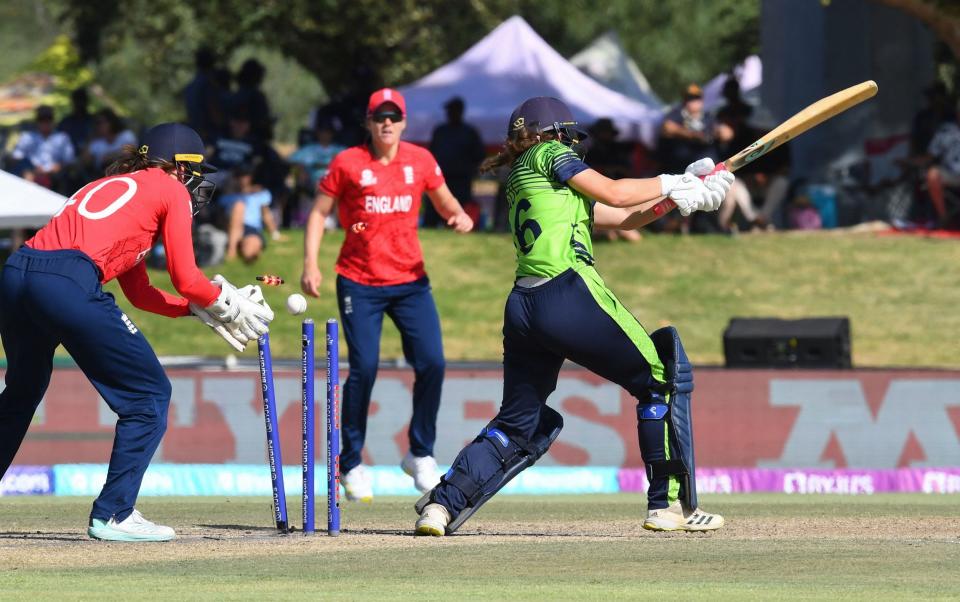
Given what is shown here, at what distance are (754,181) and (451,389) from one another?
8.92m

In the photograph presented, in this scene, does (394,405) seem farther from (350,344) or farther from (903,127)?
(903,127)

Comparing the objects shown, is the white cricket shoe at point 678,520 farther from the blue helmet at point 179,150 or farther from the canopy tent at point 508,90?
the canopy tent at point 508,90

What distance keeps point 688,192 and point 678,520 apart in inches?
62.1

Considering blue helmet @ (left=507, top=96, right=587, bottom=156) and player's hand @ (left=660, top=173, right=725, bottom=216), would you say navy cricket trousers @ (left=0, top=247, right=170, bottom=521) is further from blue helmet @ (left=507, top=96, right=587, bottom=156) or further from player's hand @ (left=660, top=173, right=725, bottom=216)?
player's hand @ (left=660, top=173, right=725, bottom=216)

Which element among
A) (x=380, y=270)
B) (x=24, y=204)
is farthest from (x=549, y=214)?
(x=24, y=204)

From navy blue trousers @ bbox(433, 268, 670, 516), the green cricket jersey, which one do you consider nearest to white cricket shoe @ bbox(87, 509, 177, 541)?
navy blue trousers @ bbox(433, 268, 670, 516)

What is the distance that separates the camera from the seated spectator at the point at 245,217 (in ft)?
65.6

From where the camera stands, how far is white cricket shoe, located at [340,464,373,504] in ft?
36.9

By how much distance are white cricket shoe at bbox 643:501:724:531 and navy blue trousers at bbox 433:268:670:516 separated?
48 millimetres

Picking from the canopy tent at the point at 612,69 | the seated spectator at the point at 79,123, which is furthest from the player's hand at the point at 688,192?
the canopy tent at the point at 612,69

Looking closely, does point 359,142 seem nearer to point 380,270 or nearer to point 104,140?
point 104,140

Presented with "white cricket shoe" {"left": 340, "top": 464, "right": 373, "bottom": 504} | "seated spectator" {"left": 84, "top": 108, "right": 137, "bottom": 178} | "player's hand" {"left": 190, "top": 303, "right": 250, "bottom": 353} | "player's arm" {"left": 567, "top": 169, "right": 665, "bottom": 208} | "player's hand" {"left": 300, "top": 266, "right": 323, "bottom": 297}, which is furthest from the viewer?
"seated spectator" {"left": 84, "top": 108, "right": 137, "bottom": 178}

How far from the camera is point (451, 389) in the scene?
14336mm

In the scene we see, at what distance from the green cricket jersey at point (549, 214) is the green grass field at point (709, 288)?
10.2m
